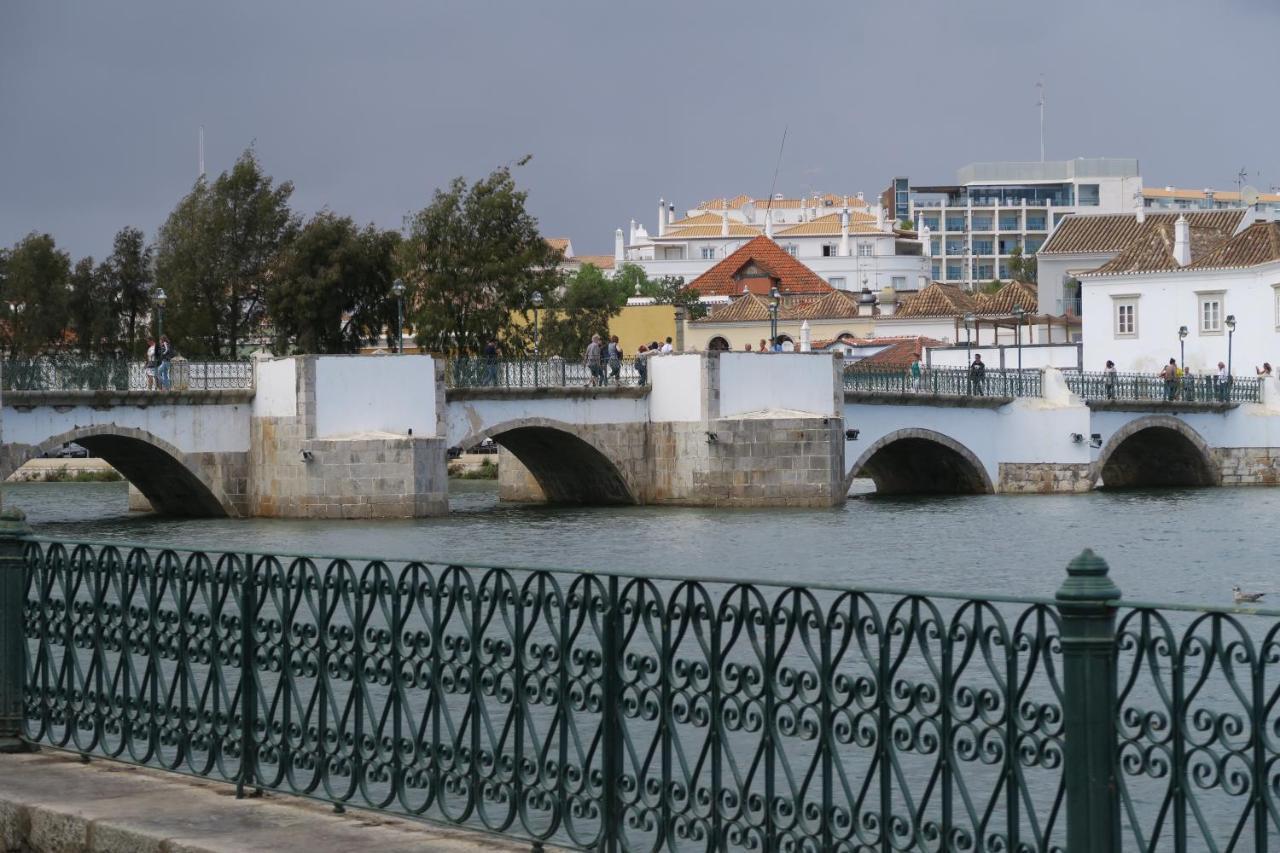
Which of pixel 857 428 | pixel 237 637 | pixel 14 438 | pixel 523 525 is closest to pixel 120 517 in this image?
pixel 14 438

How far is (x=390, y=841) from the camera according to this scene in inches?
235

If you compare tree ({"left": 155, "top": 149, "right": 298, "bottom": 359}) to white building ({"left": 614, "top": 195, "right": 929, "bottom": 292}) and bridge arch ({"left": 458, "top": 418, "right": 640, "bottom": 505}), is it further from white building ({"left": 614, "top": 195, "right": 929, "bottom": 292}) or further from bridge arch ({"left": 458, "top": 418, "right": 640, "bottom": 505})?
white building ({"left": 614, "top": 195, "right": 929, "bottom": 292})

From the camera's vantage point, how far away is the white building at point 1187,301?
54.3 meters

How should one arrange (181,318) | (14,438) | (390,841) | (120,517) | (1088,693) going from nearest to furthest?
(1088,693) → (390,841) → (14,438) → (120,517) → (181,318)

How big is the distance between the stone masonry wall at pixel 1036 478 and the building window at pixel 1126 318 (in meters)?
13.0

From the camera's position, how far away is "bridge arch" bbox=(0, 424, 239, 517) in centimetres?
3534

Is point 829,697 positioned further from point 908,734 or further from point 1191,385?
point 1191,385

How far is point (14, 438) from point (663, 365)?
12814 millimetres

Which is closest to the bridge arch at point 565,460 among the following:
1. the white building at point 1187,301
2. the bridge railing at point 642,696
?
the white building at point 1187,301

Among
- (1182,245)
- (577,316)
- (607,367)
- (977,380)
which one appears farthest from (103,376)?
(577,316)

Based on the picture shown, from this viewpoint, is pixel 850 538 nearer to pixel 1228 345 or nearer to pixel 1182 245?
pixel 1228 345

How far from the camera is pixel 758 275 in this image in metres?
87.1

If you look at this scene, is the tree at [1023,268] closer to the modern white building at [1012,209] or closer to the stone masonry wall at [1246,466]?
the modern white building at [1012,209]

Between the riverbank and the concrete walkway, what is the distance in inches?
2102
